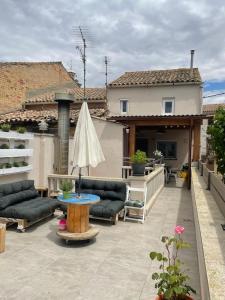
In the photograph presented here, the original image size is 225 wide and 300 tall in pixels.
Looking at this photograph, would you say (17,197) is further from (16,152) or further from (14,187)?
(16,152)

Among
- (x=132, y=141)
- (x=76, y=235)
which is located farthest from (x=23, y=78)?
(x=76, y=235)

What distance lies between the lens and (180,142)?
20.9 m

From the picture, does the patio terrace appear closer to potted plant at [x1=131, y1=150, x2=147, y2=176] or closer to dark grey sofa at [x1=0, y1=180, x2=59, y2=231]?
dark grey sofa at [x1=0, y1=180, x2=59, y2=231]

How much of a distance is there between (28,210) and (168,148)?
1594cm

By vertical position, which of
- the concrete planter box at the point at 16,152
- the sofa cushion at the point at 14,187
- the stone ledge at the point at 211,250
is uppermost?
the concrete planter box at the point at 16,152

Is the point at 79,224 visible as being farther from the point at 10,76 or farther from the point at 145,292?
the point at 10,76

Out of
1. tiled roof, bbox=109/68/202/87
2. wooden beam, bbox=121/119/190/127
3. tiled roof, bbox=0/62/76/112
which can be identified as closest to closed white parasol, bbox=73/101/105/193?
wooden beam, bbox=121/119/190/127

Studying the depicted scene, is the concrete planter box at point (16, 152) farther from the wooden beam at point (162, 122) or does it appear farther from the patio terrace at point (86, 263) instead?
the wooden beam at point (162, 122)

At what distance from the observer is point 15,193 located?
7426 millimetres

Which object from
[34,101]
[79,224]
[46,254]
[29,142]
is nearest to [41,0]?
[29,142]

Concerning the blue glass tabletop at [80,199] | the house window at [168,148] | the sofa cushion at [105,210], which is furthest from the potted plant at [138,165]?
the house window at [168,148]

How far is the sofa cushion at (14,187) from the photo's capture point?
7.05 meters

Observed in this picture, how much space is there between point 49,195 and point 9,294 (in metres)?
5.93

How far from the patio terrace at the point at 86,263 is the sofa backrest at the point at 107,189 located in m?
0.89
